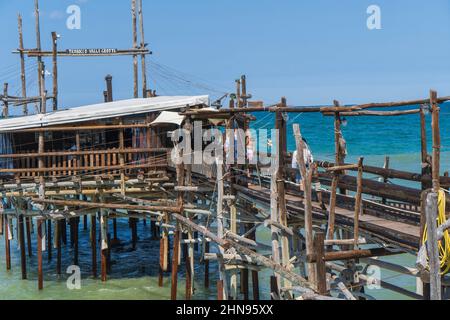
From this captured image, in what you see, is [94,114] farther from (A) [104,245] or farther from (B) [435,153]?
(B) [435,153]

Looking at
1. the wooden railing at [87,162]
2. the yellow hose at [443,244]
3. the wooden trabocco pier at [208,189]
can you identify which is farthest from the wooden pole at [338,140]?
the wooden railing at [87,162]

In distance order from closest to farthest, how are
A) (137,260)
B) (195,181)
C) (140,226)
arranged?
1. (195,181)
2. (137,260)
3. (140,226)

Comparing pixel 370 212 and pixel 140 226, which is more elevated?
pixel 370 212

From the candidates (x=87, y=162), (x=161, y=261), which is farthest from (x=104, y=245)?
(x=87, y=162)

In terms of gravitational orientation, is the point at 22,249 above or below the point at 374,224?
below

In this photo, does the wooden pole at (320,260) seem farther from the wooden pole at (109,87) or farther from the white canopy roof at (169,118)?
the wooden pole at (109,87)

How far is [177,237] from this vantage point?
1692cm

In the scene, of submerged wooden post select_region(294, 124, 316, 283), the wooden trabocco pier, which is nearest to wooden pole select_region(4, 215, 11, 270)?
the wooden trabocco pier

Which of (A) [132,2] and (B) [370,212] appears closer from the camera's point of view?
(B) [370,212]

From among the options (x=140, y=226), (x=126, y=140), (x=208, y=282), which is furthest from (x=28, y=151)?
(x=140, y=226)

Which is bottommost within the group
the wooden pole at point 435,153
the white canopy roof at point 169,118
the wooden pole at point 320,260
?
the wooden pole at point 320,260

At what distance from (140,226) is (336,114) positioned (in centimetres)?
2270

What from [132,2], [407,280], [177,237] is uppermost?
[132,2]
